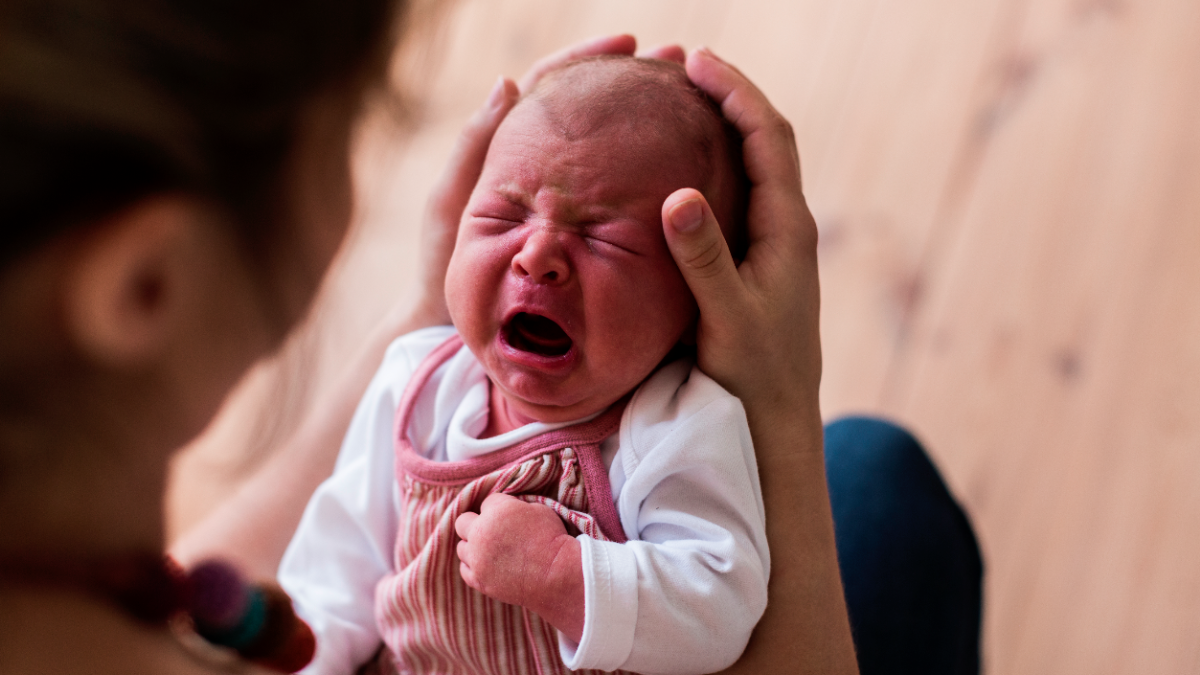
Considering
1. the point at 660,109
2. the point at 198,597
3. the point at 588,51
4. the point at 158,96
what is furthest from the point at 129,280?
the point at 588,51

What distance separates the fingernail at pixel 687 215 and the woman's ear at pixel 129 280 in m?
0.38

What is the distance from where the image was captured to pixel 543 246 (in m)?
0.75

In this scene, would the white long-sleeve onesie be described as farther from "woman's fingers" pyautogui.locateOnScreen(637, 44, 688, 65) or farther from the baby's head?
"woman's fingers" pyautogui.locateOnScreen(637, 44, 688, 65)

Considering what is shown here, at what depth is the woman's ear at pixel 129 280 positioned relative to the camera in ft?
1.38

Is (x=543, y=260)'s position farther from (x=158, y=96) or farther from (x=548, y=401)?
(x=158, y=96)

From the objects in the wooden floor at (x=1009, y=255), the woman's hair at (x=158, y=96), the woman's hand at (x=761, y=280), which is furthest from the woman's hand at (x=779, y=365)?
the wooden floor at (x=1009, y=255)

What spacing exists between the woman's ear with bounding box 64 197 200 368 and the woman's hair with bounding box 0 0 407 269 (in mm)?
11

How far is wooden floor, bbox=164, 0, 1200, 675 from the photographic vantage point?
149 centimetres

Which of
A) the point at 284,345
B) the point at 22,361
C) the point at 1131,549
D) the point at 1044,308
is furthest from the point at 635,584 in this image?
the point at 1044,308

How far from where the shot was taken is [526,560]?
0.73 metres

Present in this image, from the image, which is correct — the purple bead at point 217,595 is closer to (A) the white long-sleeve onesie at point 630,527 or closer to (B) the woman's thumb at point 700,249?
(A) the white long-sleeve onesie at point 630,527

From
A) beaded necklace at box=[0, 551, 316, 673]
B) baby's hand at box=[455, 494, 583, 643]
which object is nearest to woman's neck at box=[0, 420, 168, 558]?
beaded necklace at box=[0, 551, 316, 673]

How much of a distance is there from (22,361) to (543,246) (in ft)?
1.34

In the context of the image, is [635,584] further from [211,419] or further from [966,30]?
[966,30]
